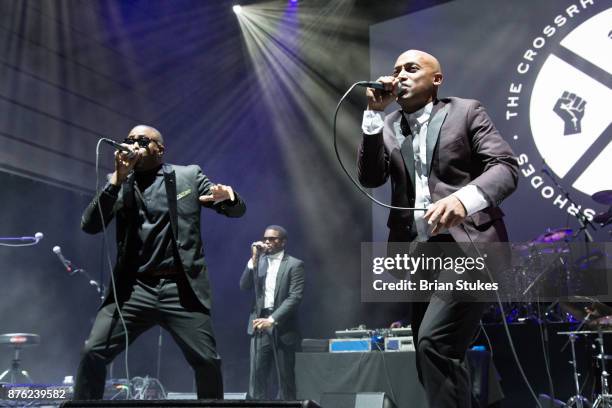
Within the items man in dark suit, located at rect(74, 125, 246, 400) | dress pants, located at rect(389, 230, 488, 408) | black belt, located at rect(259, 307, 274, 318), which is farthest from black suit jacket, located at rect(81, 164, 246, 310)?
black belt, located at rect(259, 307, 274, 318)

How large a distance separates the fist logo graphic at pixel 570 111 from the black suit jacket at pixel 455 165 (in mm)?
4205

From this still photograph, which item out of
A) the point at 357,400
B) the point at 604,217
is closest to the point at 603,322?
the point at 604,217

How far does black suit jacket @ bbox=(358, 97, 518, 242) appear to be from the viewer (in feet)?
7.97

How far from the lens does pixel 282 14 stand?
8734 millimetres

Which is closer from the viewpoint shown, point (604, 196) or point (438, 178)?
point (438, 178)

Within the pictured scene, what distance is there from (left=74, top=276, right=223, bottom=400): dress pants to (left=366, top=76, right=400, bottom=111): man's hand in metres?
1.51

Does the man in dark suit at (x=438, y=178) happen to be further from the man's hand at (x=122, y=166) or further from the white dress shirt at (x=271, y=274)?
the white dress shirt at (x=271, y=274)

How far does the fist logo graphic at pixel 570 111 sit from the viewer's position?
6.41 meters

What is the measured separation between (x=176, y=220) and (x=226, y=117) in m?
5.83

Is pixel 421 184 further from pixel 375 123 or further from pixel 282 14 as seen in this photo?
pixel 282 14

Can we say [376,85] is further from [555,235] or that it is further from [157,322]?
[555,235]

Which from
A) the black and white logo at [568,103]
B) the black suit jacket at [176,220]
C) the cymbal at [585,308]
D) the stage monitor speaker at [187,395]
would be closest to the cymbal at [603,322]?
the cymbal at [585,308]

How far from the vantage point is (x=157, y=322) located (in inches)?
137

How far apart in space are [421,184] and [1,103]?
627 centimetres
